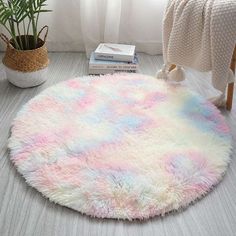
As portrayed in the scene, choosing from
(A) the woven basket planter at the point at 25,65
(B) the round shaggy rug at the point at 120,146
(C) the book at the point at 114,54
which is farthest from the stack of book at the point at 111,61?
(A) the woven basket planter at the point at 25,65

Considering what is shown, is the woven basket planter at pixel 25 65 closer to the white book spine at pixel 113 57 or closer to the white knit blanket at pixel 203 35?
the white book spine at pixel 113 57

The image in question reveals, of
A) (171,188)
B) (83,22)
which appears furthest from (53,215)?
(83,22)

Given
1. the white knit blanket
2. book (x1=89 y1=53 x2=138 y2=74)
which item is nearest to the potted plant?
book (x1=89 y1=53 x2=138 y2=74)

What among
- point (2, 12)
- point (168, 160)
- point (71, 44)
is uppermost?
point (2, 12)

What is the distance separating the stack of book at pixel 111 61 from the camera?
1.92 metres

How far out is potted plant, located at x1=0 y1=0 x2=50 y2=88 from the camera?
162 centimetres

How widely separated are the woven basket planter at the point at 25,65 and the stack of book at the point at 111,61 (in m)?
0.31

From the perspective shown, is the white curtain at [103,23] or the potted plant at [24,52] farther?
the white curtain at [103,23]

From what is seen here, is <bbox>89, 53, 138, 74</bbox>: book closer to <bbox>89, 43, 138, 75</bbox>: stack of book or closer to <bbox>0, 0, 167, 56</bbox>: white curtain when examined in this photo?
<bbox>89, 43, 138, 75</bbox>: stack of book

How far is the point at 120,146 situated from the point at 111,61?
77cm

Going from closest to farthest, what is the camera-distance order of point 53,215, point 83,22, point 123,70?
1. point 53,215
2. point 123,70
3. point 83,22

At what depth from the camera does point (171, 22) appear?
1596mm

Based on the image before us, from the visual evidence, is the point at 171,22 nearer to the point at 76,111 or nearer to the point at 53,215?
the point at 76,111

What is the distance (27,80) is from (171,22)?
0.84m
